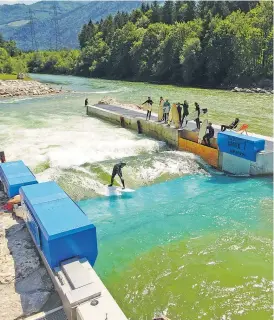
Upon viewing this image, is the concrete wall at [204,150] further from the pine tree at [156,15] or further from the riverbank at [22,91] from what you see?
the pine tree at [156,15]

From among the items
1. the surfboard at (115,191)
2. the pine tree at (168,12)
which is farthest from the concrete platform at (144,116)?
the pine tree at (168,12)

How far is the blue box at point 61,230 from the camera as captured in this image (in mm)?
7020

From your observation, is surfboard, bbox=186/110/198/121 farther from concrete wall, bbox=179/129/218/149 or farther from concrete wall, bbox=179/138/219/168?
concrete wall, bbox=179/138/219/168

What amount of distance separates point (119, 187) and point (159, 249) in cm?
492

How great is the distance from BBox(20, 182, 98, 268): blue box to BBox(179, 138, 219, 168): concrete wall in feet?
34.2

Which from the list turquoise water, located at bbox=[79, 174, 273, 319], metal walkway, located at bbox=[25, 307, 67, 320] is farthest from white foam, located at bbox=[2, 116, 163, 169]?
metal walkway, located at bbox=[25, 307, 67, 320]

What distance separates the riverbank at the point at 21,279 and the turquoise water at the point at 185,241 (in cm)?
176

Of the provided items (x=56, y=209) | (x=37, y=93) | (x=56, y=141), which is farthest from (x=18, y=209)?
(x=37, y=93)

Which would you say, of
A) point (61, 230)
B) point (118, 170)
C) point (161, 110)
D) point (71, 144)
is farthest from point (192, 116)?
point (61, 230)

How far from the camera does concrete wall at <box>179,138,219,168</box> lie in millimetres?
17281

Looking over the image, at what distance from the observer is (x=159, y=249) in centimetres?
1027

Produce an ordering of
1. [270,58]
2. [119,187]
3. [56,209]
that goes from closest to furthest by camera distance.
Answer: [56,209], [119,187], [270,58]

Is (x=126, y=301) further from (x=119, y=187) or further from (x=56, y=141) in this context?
(x=56, y=141)

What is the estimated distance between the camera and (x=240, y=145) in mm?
15961
